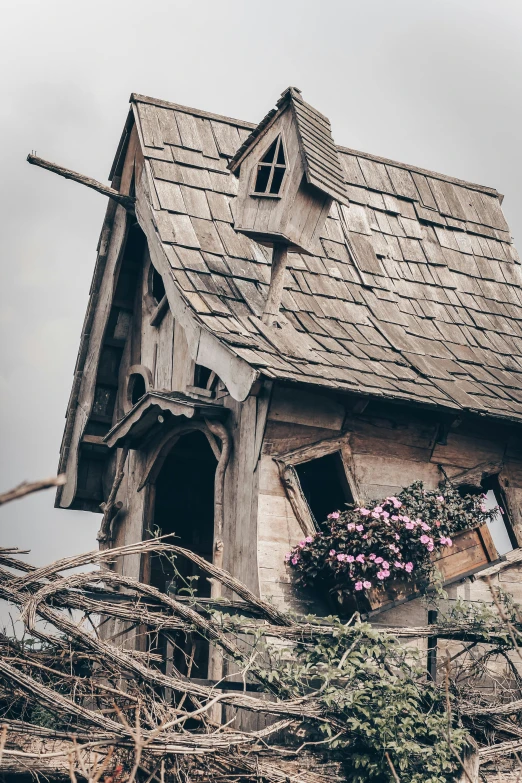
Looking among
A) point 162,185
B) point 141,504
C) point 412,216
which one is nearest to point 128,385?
point 141,504

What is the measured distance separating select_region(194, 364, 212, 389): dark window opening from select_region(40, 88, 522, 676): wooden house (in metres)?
0.02

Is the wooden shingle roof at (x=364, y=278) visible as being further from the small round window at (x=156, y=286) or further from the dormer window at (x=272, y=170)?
the small round window at (x=156, y=286)

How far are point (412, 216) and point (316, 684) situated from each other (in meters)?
5.79

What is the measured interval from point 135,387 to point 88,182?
7.74 ft

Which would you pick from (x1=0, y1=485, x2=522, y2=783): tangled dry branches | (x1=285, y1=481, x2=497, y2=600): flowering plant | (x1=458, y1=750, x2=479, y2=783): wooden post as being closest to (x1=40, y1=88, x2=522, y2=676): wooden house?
(x1=285, y1=481, x2=497, y2=600): flowering plant

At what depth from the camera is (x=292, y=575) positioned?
360 inches

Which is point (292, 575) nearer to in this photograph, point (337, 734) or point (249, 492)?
point (249, 492)

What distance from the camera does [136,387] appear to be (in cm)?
1283

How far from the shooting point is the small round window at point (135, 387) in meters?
12.6

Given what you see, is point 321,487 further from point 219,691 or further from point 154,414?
point 219,691

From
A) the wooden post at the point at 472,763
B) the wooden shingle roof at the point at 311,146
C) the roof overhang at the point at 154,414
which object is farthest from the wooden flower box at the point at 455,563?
the wooden shingle roof at the point at 311,146

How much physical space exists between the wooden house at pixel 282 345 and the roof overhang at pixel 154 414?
0.03m

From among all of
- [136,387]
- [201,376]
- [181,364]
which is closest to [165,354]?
[181,364]

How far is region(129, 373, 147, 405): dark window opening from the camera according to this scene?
495 inches
